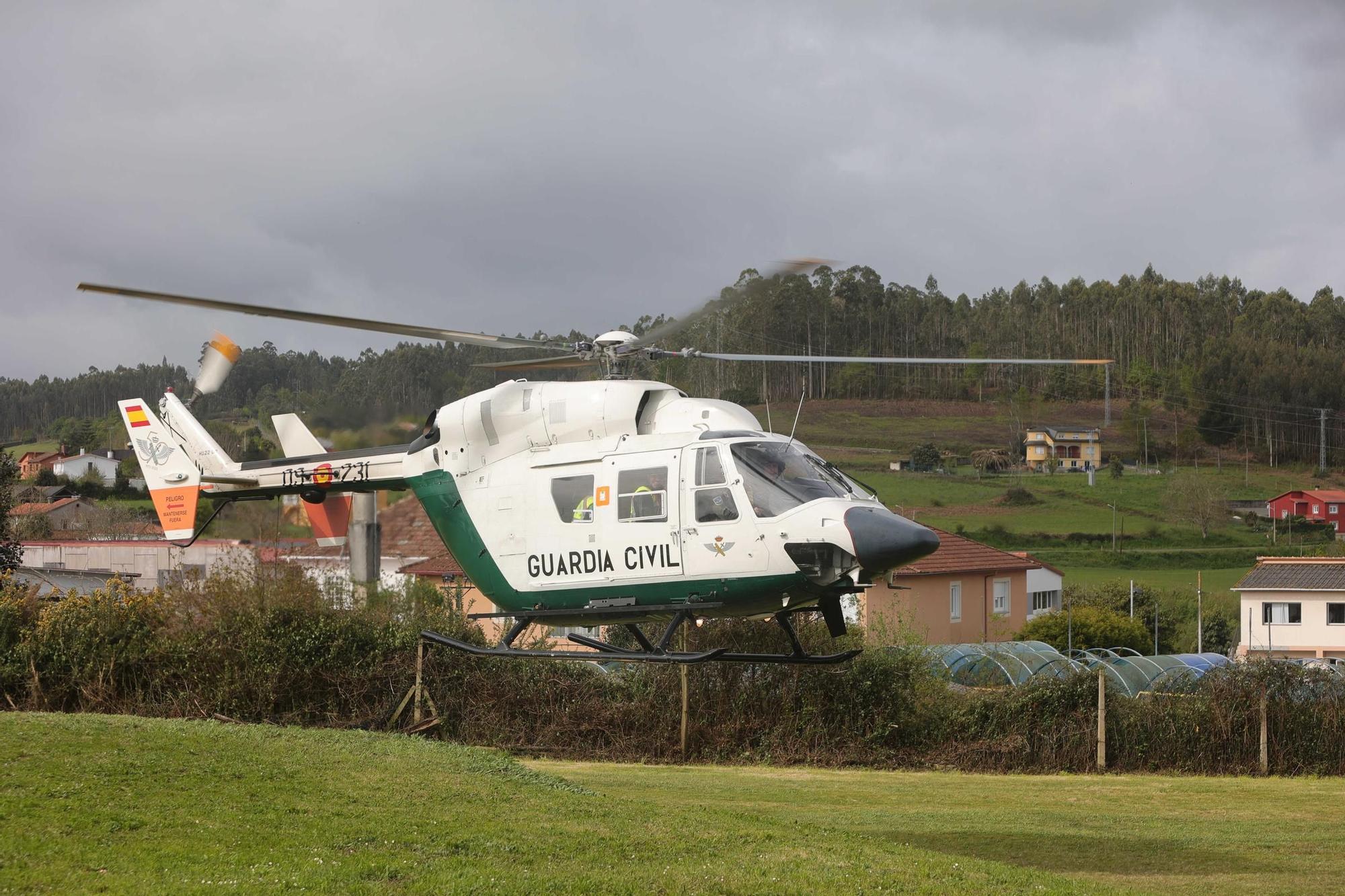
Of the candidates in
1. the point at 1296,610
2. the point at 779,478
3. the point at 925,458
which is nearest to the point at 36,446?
the point at 925,458

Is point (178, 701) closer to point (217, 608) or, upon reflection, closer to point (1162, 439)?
point (217, 608)

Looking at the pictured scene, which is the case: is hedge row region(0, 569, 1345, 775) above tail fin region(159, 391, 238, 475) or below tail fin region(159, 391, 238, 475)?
below

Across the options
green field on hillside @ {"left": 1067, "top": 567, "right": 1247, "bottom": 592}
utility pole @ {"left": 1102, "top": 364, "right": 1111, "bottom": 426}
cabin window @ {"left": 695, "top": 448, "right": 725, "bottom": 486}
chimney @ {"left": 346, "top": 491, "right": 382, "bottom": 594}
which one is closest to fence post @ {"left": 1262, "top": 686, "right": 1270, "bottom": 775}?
cabin window @ {"left": 695, "top": 448, "right": 725, "bottom": 486}

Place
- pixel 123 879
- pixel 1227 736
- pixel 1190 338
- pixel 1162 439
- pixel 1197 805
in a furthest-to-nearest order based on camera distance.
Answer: pixel 1190 338, pixel 1162 439, pixel 1227 736, pixel 1197 805, pixel 123 879

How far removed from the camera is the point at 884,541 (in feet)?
34.9

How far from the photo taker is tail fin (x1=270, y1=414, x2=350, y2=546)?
14.8m

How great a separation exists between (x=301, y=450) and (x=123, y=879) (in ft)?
19.4

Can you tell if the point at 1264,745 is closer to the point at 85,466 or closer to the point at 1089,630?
the point at 1089,630

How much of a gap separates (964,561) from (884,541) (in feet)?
107

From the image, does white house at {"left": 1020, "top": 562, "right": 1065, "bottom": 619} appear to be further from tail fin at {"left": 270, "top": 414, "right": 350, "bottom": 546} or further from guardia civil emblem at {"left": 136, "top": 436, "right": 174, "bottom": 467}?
guardia civil emblem at {"left": 136, "top": 436, "right": 174, "bottom": 467}

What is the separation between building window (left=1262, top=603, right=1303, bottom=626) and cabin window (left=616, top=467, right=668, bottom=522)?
151 feet

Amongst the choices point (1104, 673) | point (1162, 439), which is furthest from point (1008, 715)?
point (1162, 439)

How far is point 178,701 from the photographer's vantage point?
78.9ft

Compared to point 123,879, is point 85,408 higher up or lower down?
higher up
